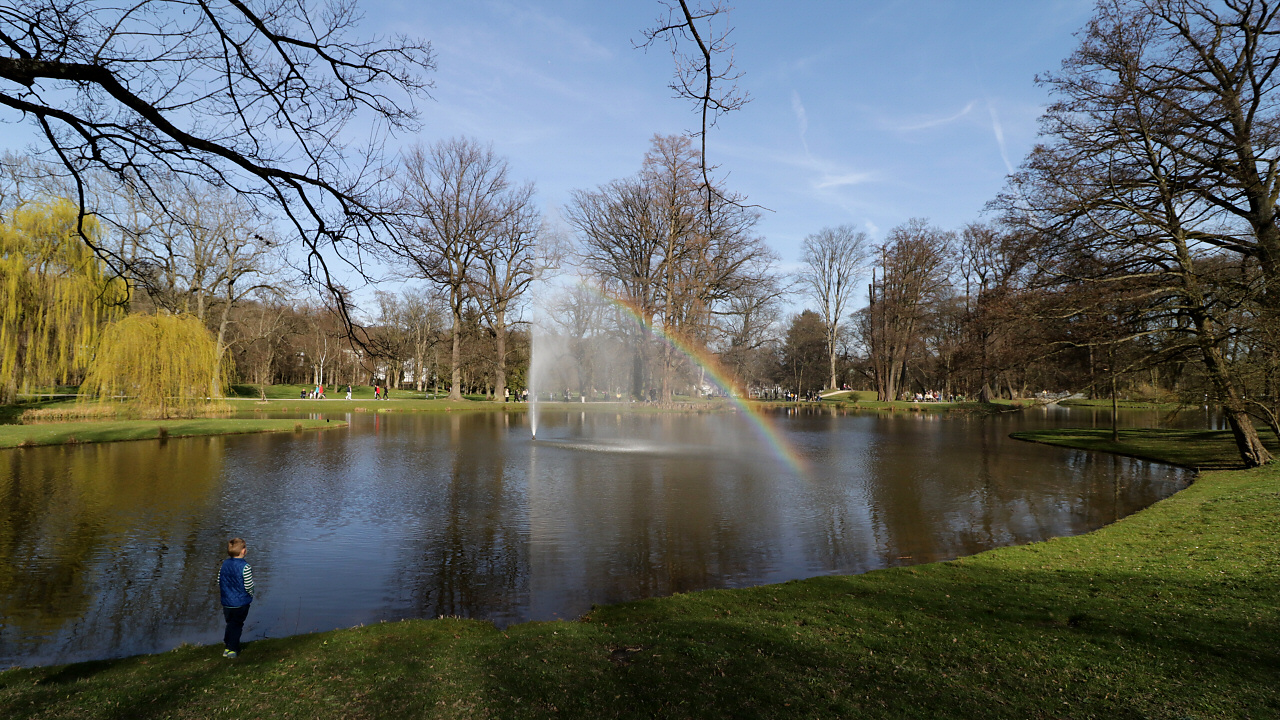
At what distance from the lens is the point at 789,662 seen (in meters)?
4.85

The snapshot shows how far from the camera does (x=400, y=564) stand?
9.01 meters

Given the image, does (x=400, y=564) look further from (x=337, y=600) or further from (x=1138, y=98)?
(x=1138, y=98)

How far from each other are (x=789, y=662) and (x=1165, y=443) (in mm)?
26351

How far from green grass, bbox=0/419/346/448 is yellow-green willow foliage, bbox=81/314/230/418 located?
122 centimetres

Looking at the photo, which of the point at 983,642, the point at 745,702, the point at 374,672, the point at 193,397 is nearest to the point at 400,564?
the point at 374,672

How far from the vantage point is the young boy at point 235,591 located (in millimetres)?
5486

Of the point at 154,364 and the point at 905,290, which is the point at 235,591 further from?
the point at 905,290

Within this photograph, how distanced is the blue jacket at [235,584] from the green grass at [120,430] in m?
20.0

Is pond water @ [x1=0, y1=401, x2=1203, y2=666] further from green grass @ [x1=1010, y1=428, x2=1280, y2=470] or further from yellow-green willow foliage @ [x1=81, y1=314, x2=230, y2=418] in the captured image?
yellow-green willow foliage @ [x1=81, y1=314, x2=230, y2=418]

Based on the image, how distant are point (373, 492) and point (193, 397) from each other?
1823 centimetres

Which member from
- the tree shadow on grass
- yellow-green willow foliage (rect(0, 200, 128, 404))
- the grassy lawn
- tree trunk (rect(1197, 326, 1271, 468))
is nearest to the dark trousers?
the grassy lawn

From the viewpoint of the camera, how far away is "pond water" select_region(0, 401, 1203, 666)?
739cm

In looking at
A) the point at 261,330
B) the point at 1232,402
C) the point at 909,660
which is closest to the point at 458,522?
the point at 909,660

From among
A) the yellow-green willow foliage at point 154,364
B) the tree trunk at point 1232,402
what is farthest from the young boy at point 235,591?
the yellow-green willow foliage at point 154,364
